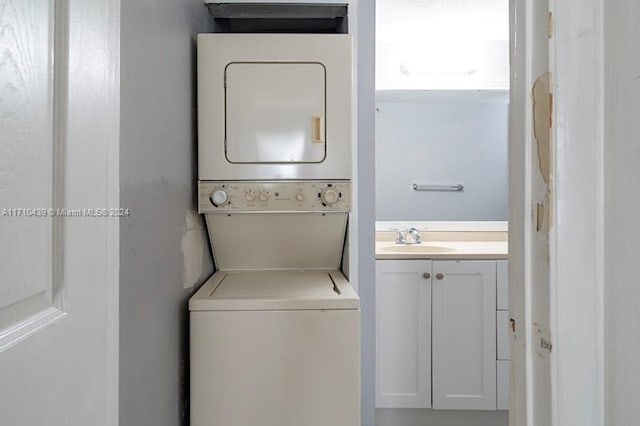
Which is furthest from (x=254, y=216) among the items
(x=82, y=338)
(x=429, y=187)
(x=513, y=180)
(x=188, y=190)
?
(x=429, y=187)

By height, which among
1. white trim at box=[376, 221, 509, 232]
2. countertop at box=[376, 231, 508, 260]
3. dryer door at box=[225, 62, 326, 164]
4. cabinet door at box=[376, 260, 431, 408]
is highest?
dryer door at box=[225, 62, 326, 164]

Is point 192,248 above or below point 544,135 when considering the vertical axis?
below

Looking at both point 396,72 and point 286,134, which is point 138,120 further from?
point 396,72

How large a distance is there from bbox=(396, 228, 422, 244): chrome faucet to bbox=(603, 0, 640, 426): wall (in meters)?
2.38

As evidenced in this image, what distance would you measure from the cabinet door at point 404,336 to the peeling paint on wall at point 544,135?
1849 mm

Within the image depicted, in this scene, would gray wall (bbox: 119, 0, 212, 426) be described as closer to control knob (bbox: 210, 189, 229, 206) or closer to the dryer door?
control knob (bbox: 210, 189, 229, 206)

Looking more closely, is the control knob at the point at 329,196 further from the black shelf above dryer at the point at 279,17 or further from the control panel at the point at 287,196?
the black shelf above dryer at the point at 279,17

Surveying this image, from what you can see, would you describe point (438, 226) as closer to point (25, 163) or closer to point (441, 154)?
point (441, 154)

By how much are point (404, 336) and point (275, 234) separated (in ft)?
3.78

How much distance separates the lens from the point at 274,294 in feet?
4.62

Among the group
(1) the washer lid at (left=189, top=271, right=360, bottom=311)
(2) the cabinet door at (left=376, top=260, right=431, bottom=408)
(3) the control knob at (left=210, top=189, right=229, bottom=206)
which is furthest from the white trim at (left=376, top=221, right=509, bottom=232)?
A: (3) the control knob at (left=210, top=189, right=229, bottom=206)

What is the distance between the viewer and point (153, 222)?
1.06 meters

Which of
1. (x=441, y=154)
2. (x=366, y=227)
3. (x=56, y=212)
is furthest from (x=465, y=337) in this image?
(x=56, y=212)

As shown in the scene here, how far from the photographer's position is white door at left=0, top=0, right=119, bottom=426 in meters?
0.44
